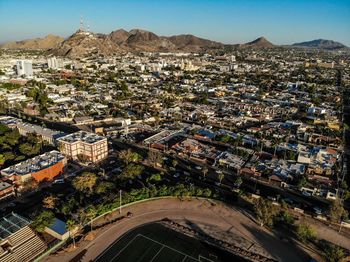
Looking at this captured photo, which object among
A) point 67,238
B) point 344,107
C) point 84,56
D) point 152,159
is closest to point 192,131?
point 152,159

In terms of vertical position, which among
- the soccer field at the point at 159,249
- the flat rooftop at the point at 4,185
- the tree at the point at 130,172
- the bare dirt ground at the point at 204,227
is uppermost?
the tree at the point at 130,172

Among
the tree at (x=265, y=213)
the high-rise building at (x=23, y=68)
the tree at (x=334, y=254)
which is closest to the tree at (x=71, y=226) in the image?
the tree at (x=265, y=213)

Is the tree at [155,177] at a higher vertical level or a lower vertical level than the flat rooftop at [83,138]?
lower

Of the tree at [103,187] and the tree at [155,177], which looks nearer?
the tree at [103,187]

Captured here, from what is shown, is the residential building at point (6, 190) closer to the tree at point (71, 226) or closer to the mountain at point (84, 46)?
the tree at point (71, 226)

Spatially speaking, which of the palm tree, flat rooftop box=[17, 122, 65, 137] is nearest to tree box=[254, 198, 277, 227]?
the palm tree

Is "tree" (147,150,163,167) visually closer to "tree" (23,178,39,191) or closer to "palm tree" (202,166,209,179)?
"palm tree" (202,166,209,179)
